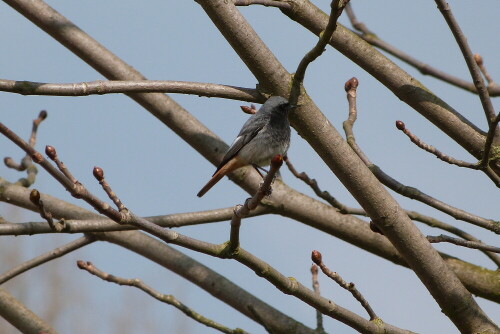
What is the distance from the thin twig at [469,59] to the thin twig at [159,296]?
1811 mm

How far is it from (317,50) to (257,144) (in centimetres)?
153

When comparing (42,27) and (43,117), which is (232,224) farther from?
(43,117)

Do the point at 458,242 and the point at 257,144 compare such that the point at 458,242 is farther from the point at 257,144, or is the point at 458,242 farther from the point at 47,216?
the point at 47,216

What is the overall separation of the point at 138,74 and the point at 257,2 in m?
1.21

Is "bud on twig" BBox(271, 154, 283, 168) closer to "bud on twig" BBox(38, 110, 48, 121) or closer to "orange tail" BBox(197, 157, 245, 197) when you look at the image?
"orange tail" BBox(197, 157, 245, 197)

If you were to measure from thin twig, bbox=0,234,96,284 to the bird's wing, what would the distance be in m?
0.93

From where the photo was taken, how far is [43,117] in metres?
5.30

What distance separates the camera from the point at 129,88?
324cm

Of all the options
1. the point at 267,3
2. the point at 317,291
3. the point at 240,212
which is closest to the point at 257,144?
the point at 317,291

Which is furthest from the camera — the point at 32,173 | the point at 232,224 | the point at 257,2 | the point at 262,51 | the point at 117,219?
the point at 32,173

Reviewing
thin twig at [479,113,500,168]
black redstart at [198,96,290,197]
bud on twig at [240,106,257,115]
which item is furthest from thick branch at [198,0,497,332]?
bud on twig at [240,106,257,115]

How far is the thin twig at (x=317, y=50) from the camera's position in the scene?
2963 mm

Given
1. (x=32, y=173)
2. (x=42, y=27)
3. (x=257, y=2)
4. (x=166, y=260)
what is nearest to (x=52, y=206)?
(x=32, y=173)

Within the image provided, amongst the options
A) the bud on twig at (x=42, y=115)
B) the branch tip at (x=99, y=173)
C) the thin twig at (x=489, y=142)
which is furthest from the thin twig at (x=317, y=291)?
the bud on twig at (x=42, y=115)
